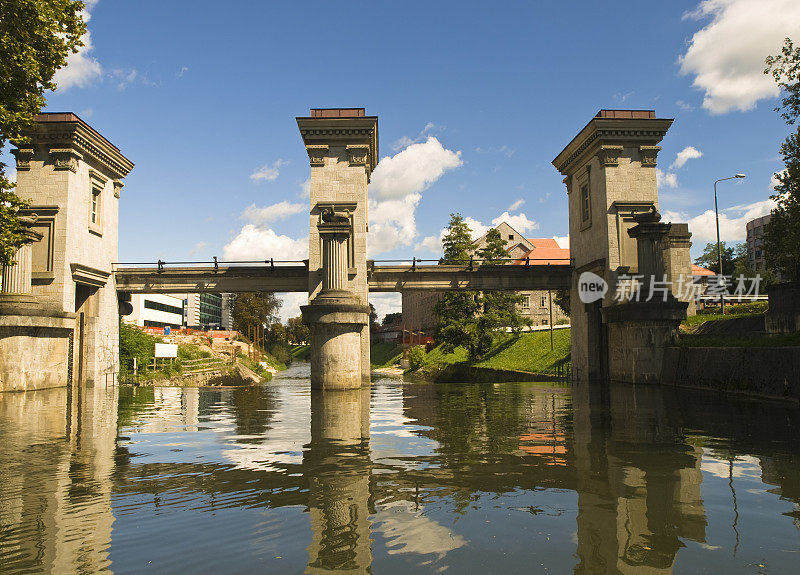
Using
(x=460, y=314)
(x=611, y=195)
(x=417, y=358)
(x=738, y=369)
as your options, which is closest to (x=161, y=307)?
(x=417, y=358)

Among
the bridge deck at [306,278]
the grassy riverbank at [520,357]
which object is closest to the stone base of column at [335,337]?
the bridge deck at [306,278]

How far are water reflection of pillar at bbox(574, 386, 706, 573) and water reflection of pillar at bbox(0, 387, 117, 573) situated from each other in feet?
13.2

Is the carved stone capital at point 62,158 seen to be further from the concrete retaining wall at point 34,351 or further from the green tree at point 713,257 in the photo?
the green tree at point 713,257

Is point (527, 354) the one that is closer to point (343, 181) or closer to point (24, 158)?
point (343, 181)

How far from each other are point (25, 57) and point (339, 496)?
18297 millimetres

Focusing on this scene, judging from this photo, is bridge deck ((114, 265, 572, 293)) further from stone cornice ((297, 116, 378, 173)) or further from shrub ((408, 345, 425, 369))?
shrub ((408, 345, 425, 369))

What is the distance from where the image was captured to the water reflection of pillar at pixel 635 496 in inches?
178

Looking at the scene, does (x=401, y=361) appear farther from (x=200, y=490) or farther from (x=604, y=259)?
(x=200, y=490)

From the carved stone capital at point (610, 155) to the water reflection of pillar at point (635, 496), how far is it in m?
19.8

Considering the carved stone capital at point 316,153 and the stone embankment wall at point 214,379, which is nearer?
the carved stone capital at point 316,153

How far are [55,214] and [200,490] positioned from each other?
25.1 m

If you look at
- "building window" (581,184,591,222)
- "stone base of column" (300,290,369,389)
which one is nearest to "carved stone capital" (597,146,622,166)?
"building window" (581,184,591,222)

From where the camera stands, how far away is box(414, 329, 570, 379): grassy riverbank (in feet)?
132

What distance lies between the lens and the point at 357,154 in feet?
94.7
